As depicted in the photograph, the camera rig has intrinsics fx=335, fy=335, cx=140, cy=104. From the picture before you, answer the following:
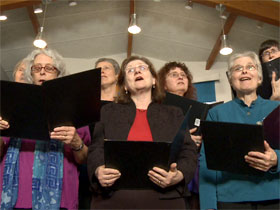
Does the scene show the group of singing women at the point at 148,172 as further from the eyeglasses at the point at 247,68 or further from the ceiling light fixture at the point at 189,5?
the ceiling light fixture at the point at 189,5

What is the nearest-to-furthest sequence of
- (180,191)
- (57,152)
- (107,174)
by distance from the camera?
1. (107,174)
2. (180,191)
3. (57,152)

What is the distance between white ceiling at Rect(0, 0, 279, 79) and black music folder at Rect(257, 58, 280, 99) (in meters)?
4.19

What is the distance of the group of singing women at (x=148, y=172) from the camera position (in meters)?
1.46

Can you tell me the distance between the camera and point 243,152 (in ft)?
4.70

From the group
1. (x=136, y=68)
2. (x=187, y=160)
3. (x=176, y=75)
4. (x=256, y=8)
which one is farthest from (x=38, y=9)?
(x=187, y=160)

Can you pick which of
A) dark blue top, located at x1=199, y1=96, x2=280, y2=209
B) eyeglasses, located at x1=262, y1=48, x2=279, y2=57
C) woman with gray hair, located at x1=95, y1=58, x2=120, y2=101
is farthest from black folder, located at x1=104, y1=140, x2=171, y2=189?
eyeglasses, located at x1=262, y1=48, x2=279, y2=57

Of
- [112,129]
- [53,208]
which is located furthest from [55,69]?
[53,208]

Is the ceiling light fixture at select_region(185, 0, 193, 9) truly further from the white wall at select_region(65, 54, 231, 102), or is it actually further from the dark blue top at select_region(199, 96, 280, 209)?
the dark blue top at select_region(199, 96, 280, 209)

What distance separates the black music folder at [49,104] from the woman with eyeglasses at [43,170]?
2.0 inches

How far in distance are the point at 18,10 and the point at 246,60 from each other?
5270 mm

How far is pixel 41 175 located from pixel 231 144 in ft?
3.03

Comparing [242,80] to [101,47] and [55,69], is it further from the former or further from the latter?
[101,47]

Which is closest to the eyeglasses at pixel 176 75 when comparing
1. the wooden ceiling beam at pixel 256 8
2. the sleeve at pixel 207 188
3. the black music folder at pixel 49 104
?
the sleeve at pixel 207 188

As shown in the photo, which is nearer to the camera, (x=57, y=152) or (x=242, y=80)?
(x=57, y=152)
